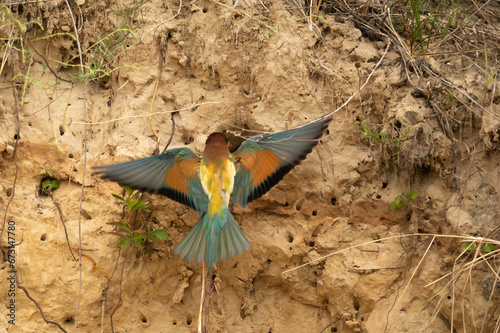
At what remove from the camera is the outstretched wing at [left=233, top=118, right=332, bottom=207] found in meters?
2.49

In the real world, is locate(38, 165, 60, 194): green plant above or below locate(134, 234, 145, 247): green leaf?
above

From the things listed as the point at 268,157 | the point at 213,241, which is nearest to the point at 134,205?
the point at 213,241

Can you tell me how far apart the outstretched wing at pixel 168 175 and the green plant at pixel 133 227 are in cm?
9

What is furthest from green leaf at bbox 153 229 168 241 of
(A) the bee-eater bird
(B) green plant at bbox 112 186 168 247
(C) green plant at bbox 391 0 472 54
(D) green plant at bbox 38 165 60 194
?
(C) green plant at bbox 391 0 472 54

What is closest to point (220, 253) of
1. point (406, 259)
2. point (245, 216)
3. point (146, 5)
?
point (245, 216)

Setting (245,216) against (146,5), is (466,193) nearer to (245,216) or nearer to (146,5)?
(245,216)

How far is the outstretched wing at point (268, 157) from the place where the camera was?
249 cm

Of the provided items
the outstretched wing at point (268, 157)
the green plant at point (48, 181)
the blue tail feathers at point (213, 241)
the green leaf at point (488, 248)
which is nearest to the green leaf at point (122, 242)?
the blue tail feathers at point (213, 241)

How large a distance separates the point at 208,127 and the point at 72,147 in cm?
71

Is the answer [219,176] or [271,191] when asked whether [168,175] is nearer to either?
[219,176]

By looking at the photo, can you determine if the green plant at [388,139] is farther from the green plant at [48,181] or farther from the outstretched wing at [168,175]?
the green plant at [48,181]

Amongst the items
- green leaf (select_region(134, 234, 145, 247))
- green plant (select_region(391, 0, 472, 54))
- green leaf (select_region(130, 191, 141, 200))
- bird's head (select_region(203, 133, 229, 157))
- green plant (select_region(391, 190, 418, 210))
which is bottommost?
green plant (select_region(391, 190, 418, 210))

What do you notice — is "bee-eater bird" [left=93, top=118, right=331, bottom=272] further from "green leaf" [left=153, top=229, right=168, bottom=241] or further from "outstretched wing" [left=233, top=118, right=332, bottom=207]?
"green leaf" [left=153, top=229, right=168, bottom=241]

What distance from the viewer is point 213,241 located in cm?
245
